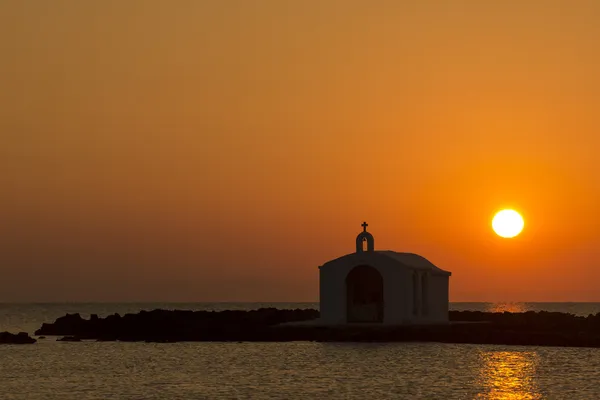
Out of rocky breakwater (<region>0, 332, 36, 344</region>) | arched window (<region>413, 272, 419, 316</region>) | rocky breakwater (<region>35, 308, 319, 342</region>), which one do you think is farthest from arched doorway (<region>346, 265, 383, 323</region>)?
rocky breakwater (<region>0, 332, 36, 344</region>)

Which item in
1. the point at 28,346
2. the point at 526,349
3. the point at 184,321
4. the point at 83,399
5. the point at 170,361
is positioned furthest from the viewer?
the point at 184,321

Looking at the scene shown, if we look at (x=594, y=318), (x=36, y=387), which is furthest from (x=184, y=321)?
(x=36, y=387)

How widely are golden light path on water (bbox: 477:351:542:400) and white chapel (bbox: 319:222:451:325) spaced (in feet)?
18.1

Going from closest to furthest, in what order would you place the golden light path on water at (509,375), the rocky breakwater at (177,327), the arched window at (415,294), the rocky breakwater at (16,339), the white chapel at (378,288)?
the golden light path on water at (509,375), the white chapel at (378,288), the arched window at (415,294), the rocky breakwater at (177,327), the rocky breakwater at (16,339)

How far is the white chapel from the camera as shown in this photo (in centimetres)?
6259

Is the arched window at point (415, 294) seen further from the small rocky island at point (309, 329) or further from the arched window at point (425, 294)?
the small rocky island at point (309, 329)

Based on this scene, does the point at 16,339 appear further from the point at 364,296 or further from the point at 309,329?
the point at 364,296

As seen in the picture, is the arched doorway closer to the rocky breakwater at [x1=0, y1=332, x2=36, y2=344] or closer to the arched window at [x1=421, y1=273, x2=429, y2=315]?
the arched window at [x1=421, y1=273, x2=429, y2=315]

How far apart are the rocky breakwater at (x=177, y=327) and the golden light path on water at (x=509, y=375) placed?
14.0m

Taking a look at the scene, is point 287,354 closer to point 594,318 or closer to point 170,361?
point 170,361

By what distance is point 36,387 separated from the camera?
155 feet

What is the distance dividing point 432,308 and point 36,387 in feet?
86.9

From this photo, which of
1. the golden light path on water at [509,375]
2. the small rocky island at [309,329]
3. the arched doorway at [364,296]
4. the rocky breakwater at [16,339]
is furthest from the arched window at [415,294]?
the rocky breakwater at [16,339]

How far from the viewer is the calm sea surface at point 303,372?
44.7 m
